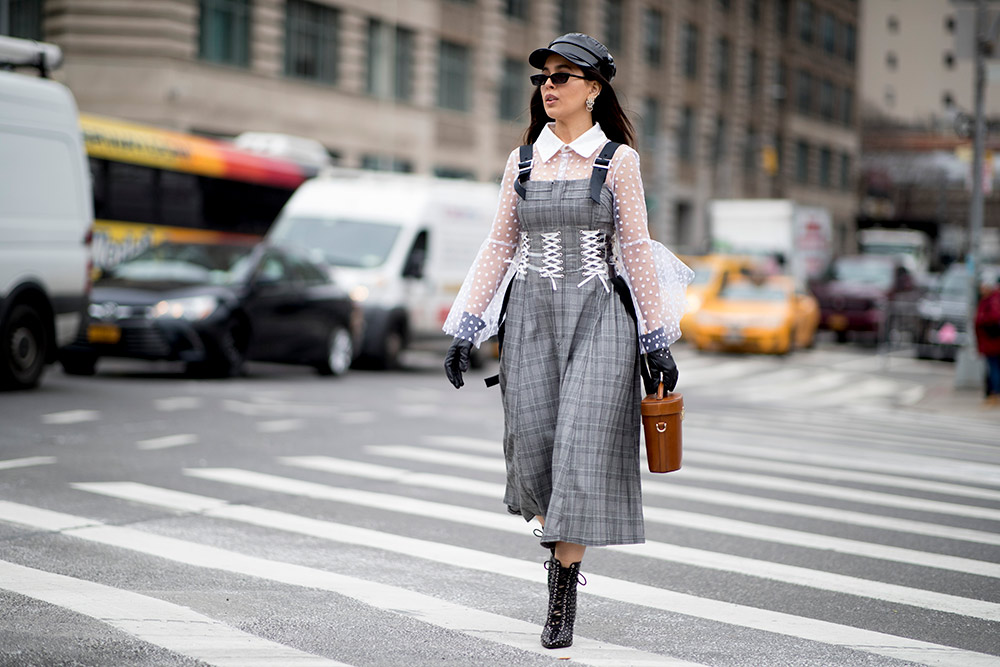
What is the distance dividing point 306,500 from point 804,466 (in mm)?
3953

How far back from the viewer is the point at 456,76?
130 feet

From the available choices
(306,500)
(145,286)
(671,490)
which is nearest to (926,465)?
(671,490)

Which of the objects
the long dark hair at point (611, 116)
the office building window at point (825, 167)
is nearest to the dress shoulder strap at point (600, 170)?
the long dark hair at point (611, 116)

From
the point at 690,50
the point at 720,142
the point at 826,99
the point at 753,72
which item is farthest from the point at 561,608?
the point at 826,99

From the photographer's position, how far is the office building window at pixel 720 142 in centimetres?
5712

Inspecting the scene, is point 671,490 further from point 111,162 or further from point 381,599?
point 111,162

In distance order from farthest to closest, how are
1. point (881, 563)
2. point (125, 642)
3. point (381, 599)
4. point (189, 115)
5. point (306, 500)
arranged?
point (189, 115)
point (306, 500)
point (881, 563)
point (381, 599)
point (125, 642)

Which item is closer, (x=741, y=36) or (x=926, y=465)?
(x=926, y=465)

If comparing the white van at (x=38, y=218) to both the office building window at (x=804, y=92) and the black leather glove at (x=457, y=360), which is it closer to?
the black leather glove at (x=457, y=360)

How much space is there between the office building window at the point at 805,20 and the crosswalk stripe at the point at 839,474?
58915mm

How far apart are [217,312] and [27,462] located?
6.62 meters

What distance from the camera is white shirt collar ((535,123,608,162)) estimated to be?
15.8 ft

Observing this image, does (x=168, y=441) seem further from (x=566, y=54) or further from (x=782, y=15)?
(x=782, y=15)

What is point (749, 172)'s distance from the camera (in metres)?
60.1
